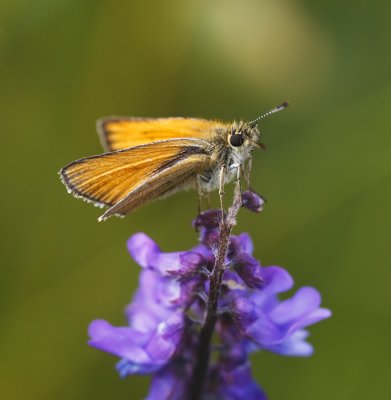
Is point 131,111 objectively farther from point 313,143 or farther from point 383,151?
point 383,151

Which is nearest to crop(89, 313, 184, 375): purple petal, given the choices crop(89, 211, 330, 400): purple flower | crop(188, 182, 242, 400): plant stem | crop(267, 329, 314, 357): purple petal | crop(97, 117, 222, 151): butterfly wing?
crop(89, 211, 330, 400): purple flower

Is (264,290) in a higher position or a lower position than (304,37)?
lower

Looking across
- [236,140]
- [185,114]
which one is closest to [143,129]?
[236,140]

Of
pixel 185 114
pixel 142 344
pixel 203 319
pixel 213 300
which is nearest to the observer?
pixel 213 300

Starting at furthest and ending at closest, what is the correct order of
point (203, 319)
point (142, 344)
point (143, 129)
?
1. point (143, 129)
2. point (142, 344)
3. point (203, 319)

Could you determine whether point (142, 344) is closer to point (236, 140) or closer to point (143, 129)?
point (236, 140)

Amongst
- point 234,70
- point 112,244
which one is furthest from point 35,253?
point 234,70
